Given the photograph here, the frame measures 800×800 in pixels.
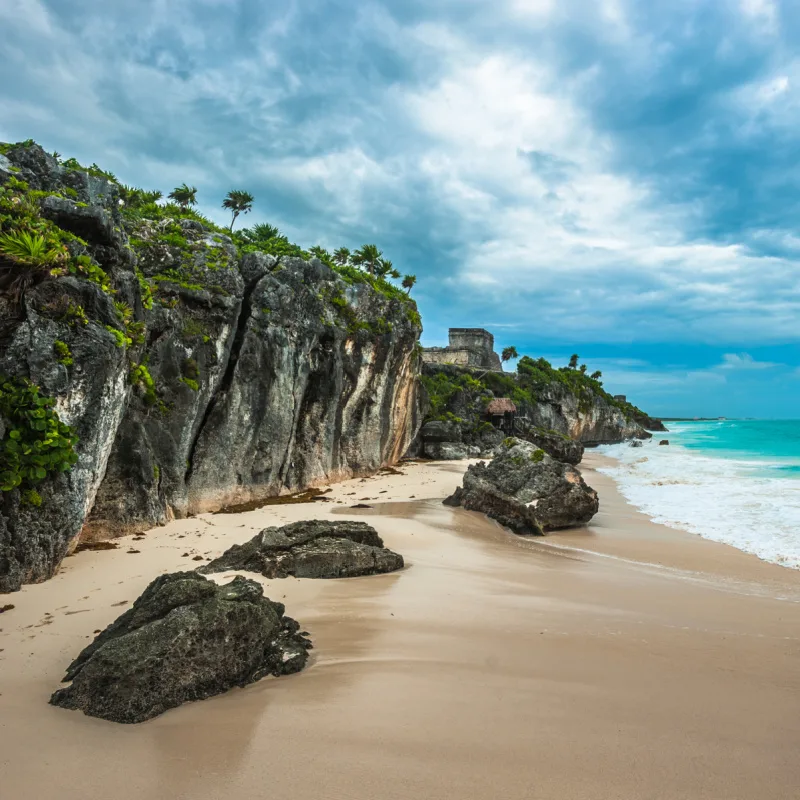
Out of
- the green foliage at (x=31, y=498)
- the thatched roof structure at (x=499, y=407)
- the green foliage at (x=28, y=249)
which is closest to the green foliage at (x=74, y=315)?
the green foliage at (x=28, y=249)

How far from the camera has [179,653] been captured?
3.92m

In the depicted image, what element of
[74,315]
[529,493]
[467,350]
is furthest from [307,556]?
[467,350]

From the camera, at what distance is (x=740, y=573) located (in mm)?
9102

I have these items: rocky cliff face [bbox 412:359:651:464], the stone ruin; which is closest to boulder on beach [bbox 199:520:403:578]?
rocky cliff face [bbox 412:359:651:464]

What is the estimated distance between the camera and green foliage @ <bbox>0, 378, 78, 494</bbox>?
6.82m

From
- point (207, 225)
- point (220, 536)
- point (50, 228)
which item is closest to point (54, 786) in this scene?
point (220, 536)

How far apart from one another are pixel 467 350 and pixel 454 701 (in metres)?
58.2

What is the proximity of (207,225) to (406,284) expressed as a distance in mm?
37381

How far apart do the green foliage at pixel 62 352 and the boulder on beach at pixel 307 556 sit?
3.81m

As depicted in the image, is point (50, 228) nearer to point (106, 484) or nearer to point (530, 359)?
point (106, 484)

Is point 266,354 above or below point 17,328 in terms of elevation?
above

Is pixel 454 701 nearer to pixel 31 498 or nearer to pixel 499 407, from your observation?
pixel 31 498

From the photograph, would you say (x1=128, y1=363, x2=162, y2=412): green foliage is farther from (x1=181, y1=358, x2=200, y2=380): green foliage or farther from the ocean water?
the ocean water

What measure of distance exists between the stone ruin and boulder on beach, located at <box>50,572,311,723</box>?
56.7m
